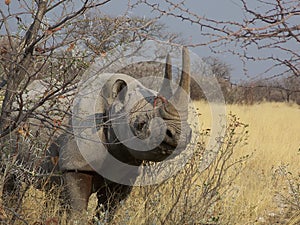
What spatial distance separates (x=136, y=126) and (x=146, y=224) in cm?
84

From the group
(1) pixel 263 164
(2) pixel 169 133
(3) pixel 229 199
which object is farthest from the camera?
(1) pixel 263 164

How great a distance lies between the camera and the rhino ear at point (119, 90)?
3725mm

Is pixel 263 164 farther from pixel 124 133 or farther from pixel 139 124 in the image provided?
pixel 139 124

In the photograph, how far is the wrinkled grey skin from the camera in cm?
325

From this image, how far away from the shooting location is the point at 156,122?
10.7 feet

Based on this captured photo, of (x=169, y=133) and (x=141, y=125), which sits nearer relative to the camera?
(x=169, y=133)

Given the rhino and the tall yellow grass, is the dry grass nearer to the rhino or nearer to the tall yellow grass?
the tall yellow grass

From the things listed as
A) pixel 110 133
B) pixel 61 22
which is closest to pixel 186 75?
pixel 110 133

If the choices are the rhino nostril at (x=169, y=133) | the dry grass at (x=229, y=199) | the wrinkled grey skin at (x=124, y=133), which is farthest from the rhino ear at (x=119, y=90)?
the dry grass at (x=229, y=199)

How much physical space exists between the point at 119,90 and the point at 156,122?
620 mm

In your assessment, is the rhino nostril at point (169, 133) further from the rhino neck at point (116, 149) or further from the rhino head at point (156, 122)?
the rhino neck at point (116, 149)

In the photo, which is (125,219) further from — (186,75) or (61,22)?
(61,22)

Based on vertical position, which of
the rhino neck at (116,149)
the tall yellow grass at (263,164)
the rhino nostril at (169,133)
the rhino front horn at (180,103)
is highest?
the rhino front horn at (180,103)

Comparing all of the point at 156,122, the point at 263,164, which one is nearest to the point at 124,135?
the point at 156,122
